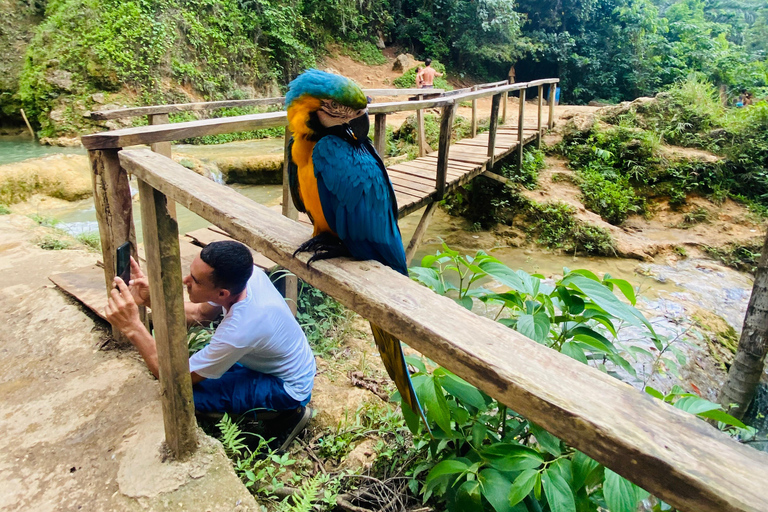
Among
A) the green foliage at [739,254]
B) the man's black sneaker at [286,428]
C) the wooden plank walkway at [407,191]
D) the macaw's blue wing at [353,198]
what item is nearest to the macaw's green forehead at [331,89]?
the macaw's blue wing at [353,198]

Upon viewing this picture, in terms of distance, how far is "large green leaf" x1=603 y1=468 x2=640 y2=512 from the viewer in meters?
0.96

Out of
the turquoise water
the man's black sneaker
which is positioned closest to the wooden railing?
the man's black sneaker

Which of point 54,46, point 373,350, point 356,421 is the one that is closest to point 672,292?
point 373,350

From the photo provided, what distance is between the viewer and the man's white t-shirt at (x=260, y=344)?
6.15 ft

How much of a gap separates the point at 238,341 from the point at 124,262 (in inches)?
22.3

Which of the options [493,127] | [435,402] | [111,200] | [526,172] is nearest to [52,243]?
[111,200]

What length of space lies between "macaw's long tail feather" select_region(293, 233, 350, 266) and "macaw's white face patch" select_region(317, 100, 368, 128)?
14.3 inches

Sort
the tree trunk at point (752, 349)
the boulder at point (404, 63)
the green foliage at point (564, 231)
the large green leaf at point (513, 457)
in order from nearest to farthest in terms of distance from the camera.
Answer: the large green leaf at point (513, 457) < the tree trunk at point (752, 349) < the green foliage at point (564, 231) < the boulder at point (404, 63)

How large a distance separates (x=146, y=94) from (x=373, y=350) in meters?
10.6

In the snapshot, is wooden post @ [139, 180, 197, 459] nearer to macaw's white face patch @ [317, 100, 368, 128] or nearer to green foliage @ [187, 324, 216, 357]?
macaw's white face patch @ [317, 100, 368, 128]

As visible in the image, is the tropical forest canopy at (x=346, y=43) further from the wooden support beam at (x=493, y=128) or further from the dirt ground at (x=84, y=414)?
the dirt ground at (x=84, y=414)

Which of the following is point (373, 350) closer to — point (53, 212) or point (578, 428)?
point (578, 428)

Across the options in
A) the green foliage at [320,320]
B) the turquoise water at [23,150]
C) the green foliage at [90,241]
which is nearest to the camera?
the green foliage at [320,320]

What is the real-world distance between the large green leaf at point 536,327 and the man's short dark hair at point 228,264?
1130mm
